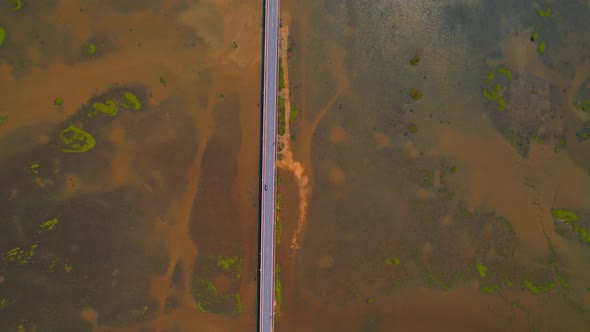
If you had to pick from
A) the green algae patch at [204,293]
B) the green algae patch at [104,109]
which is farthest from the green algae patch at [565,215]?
the green algae patch at [104,109]

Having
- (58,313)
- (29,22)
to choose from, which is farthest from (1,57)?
(58,313)

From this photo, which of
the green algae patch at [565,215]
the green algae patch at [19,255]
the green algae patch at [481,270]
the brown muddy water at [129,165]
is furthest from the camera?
the green algae patch at [565,215]

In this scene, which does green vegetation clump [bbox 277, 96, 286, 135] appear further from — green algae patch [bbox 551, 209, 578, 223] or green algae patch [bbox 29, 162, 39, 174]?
green algae patch [bbox 551, 209, 578, 223]

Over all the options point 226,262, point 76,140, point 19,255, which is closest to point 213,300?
point 226,262

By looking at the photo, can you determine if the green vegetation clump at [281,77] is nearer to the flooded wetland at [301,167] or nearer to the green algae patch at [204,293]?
the flooded wetland at [301,167]

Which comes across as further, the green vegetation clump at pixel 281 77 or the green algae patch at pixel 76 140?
the green vegetation clump at pixel 281 77

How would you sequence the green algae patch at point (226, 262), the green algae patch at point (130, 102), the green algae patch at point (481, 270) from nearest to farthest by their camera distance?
the green algae patch at point (226, 262) < the green algae patch at point (130, 102) < the green algae patch at point (481, 270)

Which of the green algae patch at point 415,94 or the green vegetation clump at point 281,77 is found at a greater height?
the green vegetation clump at point 281,77

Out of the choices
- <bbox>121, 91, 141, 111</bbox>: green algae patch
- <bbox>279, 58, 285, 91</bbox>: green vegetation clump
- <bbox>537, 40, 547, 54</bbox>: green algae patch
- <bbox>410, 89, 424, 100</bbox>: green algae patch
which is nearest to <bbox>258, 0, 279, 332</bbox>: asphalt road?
<bbox>279, 58, 285, 91</bbox>: green vegetation clump

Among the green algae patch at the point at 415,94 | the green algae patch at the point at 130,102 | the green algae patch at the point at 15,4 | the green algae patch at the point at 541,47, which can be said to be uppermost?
the green algae patch at the point at 15,4
